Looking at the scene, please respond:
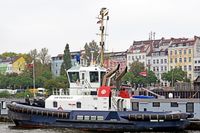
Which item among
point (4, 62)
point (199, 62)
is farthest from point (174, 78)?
point (4, 62)

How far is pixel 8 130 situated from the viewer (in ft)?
122

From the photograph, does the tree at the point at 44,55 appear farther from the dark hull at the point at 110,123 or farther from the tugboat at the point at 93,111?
the dark hull at the point at 110,123

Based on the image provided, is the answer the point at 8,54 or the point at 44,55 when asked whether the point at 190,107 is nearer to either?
the point at 44,55

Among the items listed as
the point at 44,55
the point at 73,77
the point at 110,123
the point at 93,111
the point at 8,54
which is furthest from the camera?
the point at 8,54

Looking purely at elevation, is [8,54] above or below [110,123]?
above

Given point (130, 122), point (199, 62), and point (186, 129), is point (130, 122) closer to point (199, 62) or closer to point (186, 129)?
point (186, 129)

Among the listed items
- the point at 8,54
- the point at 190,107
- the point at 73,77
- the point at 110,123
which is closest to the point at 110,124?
the point at 110,123

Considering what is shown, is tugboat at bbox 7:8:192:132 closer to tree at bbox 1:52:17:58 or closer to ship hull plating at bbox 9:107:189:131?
ship hull plating at bbox 9:107:189:131

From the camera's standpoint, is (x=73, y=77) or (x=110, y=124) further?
(x=73, y=77)

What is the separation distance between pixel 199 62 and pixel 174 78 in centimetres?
2346

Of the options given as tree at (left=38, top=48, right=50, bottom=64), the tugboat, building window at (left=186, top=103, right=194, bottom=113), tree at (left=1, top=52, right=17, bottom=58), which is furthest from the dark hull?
tree at (left=1, top=52, right=17, bottom=58)

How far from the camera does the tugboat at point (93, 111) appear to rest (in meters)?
35.3

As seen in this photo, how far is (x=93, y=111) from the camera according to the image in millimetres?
35906

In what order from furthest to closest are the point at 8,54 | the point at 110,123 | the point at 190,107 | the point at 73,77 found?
the point at 8,54, the point at 190,107, the point at 73,77, the point at 110,123
